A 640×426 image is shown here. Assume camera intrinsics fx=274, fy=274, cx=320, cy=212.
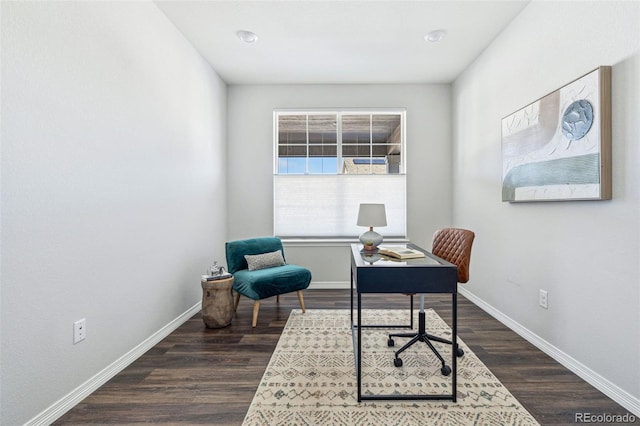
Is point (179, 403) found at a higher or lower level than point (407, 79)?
lower

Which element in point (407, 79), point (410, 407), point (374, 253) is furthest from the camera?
point (407, 79)

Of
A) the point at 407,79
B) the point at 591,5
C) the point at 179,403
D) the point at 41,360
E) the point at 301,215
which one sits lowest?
the point at 179,403

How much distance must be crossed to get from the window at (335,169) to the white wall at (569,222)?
1.09m

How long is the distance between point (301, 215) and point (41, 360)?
279 cm

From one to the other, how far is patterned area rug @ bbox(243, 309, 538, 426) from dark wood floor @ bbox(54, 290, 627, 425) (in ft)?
0.35

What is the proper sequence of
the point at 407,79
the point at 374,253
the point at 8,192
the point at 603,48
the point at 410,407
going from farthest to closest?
the point at 407,79, the point at 374,253, the point at 603,48, the point at 410,407, the point at 8,192

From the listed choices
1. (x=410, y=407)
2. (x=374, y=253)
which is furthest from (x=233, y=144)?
(x=410, y=407)

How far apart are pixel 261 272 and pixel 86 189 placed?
1.59 m

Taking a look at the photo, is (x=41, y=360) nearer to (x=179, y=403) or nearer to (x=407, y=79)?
(x=179, y=403)

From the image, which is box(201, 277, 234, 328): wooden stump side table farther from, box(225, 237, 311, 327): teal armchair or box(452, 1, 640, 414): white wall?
box(452, 1, 640, 414): white wall

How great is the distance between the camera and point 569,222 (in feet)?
6.15

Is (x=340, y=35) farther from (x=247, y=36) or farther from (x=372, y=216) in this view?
(x=372, y=216)

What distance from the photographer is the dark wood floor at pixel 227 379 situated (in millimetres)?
1495

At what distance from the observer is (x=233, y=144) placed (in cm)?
382
